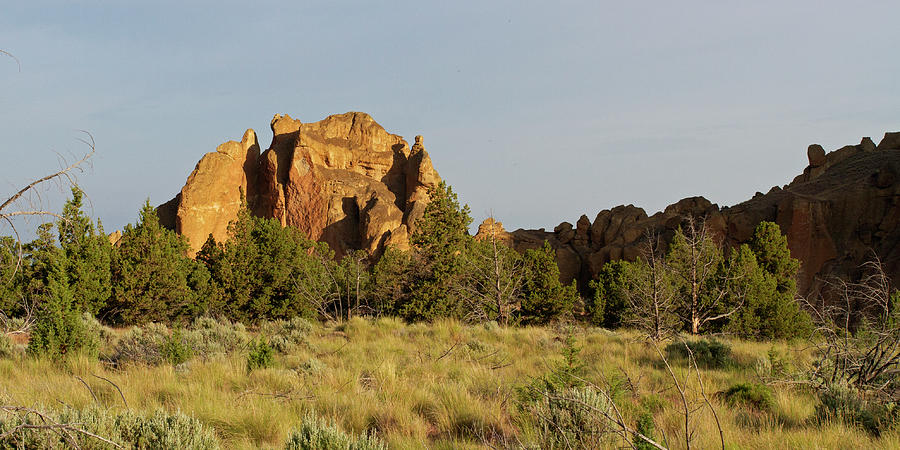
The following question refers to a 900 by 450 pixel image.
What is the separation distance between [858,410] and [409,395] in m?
4.62

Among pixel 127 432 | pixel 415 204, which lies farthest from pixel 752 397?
pixel 415 204

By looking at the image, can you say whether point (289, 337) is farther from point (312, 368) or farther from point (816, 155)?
point (816, 155)

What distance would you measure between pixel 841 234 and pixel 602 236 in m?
21.6

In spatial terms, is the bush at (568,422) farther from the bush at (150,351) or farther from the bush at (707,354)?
the bush at (150,351)

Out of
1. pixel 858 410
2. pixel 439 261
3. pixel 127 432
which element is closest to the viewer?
pixel 127 432

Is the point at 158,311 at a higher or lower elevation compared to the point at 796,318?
higher

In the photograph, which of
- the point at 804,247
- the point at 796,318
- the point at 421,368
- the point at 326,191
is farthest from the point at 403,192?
the point at 421,368

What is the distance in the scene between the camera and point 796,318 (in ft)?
81.2

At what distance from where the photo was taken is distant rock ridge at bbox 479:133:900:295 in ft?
146

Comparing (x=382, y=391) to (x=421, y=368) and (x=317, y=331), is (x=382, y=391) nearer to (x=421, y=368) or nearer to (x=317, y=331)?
(x=421, y=368)

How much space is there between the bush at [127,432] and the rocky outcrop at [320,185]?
53.3 meters

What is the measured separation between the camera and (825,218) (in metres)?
46.1

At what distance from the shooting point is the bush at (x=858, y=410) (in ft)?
16.5

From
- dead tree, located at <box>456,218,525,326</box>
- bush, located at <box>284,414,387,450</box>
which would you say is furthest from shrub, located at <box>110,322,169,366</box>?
dead tree, located at <box>456,218,525,326</box>
